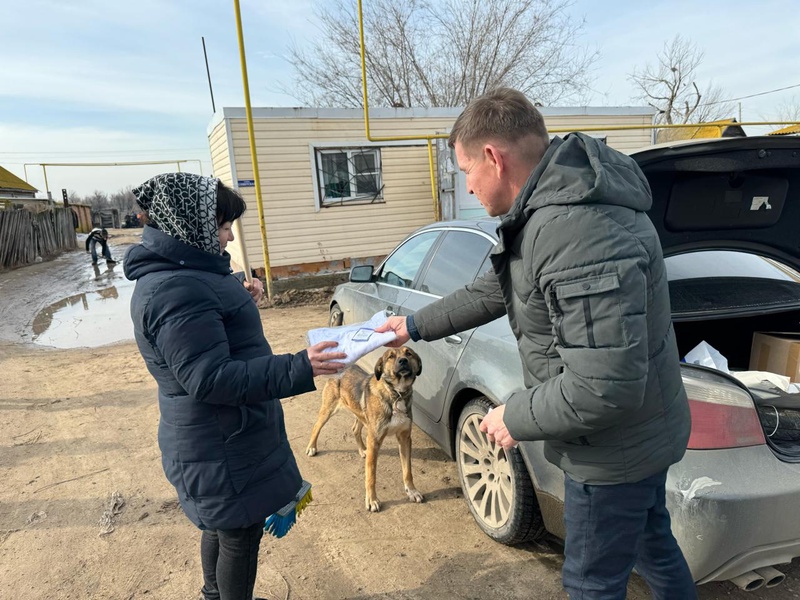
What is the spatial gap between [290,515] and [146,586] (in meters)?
1.15

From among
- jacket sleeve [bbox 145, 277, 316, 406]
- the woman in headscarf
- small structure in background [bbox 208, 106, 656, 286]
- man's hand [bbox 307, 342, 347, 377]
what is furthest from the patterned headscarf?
small structure in background [bbox 208, 106, 656, 286]

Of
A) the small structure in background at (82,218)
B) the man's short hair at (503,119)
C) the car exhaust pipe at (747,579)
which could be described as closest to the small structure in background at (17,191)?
the small structure in background at (82,218)

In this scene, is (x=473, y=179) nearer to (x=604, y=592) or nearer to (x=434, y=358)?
(x=604, y=592)

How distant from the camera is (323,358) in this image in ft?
5.49

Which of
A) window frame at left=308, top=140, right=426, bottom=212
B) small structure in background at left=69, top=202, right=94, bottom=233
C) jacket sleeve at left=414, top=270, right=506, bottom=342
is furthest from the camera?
small structure in background at left=69, top=202, right=94, bottom=233

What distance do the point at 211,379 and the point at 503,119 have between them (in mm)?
1172

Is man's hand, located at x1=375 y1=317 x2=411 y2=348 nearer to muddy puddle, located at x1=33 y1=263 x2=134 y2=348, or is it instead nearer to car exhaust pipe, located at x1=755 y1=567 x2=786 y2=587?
car exhaust pipe, located at x1=755 y1=567 x2=786 y2=587

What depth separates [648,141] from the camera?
39.9 ft

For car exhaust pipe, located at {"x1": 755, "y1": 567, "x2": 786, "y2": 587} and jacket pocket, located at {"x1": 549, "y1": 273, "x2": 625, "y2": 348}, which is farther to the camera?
car exhaust pipe, located at {"x1": 755, "y1": 567, "x2": 786, "y2": 587}

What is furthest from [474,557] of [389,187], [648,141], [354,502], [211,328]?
[648,141]

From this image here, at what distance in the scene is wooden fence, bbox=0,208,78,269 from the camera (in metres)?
17.9

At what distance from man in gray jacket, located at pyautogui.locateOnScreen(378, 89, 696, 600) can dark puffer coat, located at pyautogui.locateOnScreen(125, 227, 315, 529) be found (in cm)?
78

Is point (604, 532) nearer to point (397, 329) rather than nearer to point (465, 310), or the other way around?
point (465, 310)

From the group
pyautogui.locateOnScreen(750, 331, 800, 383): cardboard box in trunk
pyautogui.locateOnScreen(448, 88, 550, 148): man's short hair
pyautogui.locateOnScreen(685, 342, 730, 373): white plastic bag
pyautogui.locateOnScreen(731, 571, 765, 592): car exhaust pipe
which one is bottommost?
pyautogui.locateOnScreen(731, 571, 765, 592): car exhaust pipe
